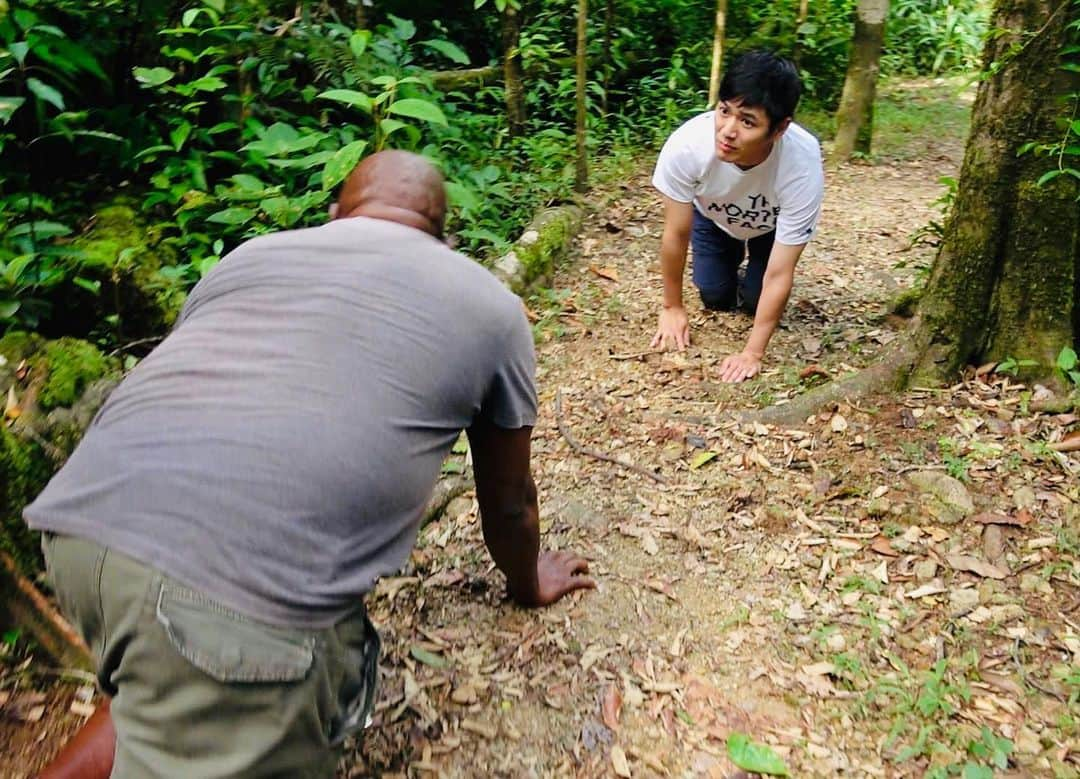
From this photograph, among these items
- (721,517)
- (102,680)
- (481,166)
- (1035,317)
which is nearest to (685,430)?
(721,517)

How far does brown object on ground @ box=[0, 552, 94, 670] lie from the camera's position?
88.7 inches

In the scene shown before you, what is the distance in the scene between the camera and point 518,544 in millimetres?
2285

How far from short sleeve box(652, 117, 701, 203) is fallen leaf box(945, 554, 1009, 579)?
1.98 m

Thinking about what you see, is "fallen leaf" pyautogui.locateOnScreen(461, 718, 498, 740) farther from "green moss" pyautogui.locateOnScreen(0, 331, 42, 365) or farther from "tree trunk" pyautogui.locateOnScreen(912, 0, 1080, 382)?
"tree trunk" pyautogui.locateOnScreen(912, 0, 1080, 382)

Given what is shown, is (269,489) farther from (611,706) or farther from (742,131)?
(742,131)

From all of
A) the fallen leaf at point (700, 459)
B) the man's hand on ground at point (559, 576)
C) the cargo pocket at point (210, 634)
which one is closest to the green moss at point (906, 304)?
the fallen leaf at point (700, 459)

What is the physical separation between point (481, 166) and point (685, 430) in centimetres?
289

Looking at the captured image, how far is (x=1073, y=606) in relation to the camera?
245 cm

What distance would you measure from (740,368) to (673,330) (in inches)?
18.6

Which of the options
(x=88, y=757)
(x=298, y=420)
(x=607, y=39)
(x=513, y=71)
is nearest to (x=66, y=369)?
(x=88, y=757)

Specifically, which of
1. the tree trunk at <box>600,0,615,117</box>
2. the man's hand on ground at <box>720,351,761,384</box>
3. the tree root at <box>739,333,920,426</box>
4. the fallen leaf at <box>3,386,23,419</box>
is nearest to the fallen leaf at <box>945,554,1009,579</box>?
the tree root at <box>739,333,920,426</box>

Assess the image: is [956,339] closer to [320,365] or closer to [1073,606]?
[1073,606]

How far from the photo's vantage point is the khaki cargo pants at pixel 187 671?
4.37 feet

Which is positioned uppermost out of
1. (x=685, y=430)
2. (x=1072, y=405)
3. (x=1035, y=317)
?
(x=1035, y=317)
